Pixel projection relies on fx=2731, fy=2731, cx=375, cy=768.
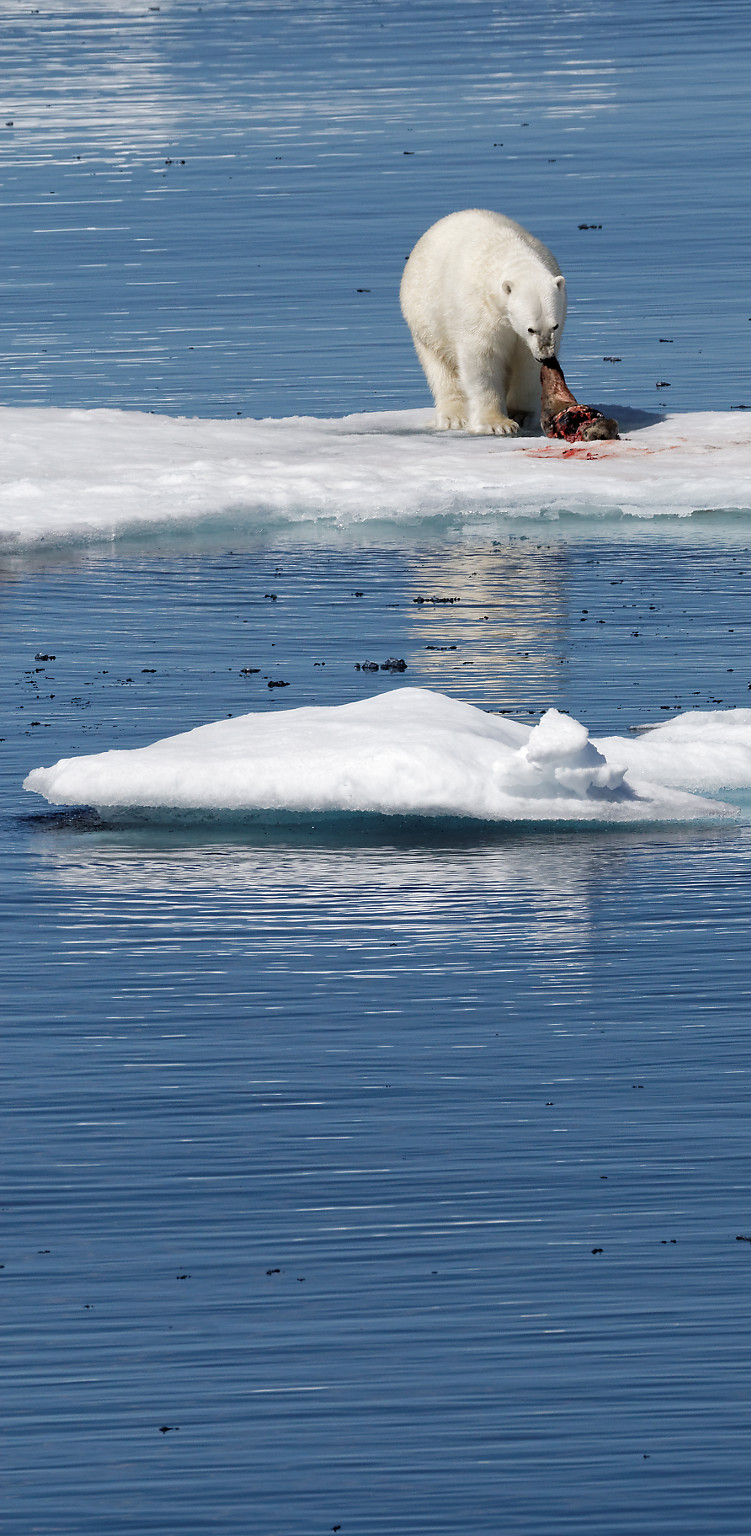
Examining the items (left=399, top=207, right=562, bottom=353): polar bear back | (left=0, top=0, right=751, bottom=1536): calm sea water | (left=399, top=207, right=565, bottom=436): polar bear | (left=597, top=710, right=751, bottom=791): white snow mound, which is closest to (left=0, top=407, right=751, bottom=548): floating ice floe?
(left=0, top=0, right=751, bottom=1536): calm sea water

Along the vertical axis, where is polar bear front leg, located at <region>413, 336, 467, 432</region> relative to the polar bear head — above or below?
below

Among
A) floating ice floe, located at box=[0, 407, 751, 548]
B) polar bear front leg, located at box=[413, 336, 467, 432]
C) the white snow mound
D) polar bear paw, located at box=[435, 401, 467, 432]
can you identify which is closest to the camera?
the white snow mound

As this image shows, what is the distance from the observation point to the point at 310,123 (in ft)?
126

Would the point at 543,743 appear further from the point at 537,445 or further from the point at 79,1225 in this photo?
the point at 537,445

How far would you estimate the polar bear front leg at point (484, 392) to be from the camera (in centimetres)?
1838

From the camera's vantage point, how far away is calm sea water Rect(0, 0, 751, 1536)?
5.39 metres

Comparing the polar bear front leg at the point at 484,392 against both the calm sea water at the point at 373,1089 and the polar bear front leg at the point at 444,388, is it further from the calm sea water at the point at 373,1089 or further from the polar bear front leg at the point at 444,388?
the calm sea water at the point at 373,1089

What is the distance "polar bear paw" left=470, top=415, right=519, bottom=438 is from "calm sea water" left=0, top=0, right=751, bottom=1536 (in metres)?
2.80

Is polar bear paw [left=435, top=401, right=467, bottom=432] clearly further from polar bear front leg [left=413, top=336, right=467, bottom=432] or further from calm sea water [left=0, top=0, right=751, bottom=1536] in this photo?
calm sea water [left=0, top=0, right=751, bottom=1536]

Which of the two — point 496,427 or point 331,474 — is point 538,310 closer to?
point 496,427

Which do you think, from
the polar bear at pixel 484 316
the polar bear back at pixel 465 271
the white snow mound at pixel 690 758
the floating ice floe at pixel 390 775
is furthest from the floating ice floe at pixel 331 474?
the floating ice floe at pixel 390 775

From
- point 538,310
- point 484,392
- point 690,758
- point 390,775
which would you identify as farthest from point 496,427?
point 390,775

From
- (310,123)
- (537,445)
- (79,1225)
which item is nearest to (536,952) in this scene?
(79,1225)

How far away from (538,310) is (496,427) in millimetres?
1049
